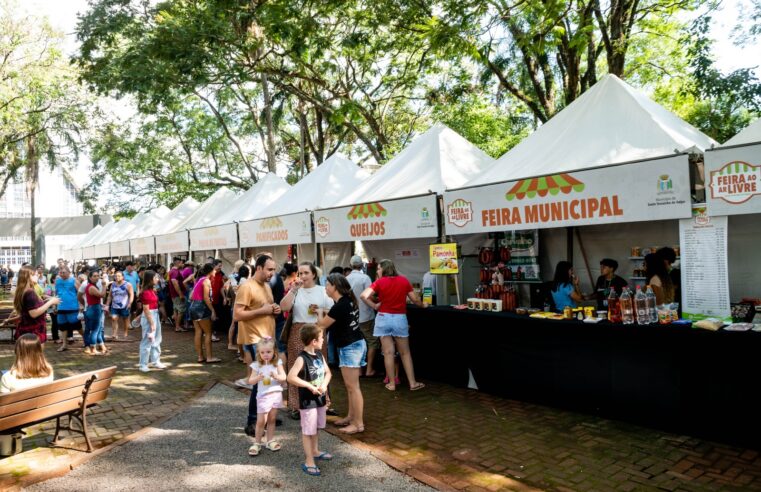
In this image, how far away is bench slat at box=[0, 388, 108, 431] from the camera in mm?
4121

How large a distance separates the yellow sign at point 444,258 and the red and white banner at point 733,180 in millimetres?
2902

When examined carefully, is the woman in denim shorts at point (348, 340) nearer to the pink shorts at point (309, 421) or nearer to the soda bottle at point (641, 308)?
the pink shorts at point (309, 421)

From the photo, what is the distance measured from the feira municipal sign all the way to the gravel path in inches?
125

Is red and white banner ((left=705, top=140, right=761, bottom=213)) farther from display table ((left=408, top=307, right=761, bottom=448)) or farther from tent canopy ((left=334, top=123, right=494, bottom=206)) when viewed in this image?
tent canopy ((left=334, top=123, right=494, bottom=206))

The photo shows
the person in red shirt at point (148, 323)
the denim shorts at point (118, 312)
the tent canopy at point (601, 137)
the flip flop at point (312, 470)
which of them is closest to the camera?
the flip flop at point (312, 470)

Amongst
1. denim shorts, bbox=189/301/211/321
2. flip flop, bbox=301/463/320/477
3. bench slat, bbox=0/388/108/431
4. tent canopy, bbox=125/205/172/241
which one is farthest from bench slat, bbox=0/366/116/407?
tent canopy, bbox=125/205/172/241

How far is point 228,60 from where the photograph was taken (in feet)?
42.8

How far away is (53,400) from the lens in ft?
14.7

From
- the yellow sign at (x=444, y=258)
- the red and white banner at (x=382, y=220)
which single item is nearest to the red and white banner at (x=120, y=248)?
the red and white banner at (x=382, y=220)

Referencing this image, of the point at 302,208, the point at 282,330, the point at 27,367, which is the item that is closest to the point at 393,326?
the point at 282,330

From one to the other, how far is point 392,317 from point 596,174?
9.59 feet

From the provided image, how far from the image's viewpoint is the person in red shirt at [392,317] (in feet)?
21.4

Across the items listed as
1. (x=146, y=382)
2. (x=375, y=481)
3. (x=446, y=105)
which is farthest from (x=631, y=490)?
(x=446, y=105)

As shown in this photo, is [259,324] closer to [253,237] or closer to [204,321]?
[204,321]
